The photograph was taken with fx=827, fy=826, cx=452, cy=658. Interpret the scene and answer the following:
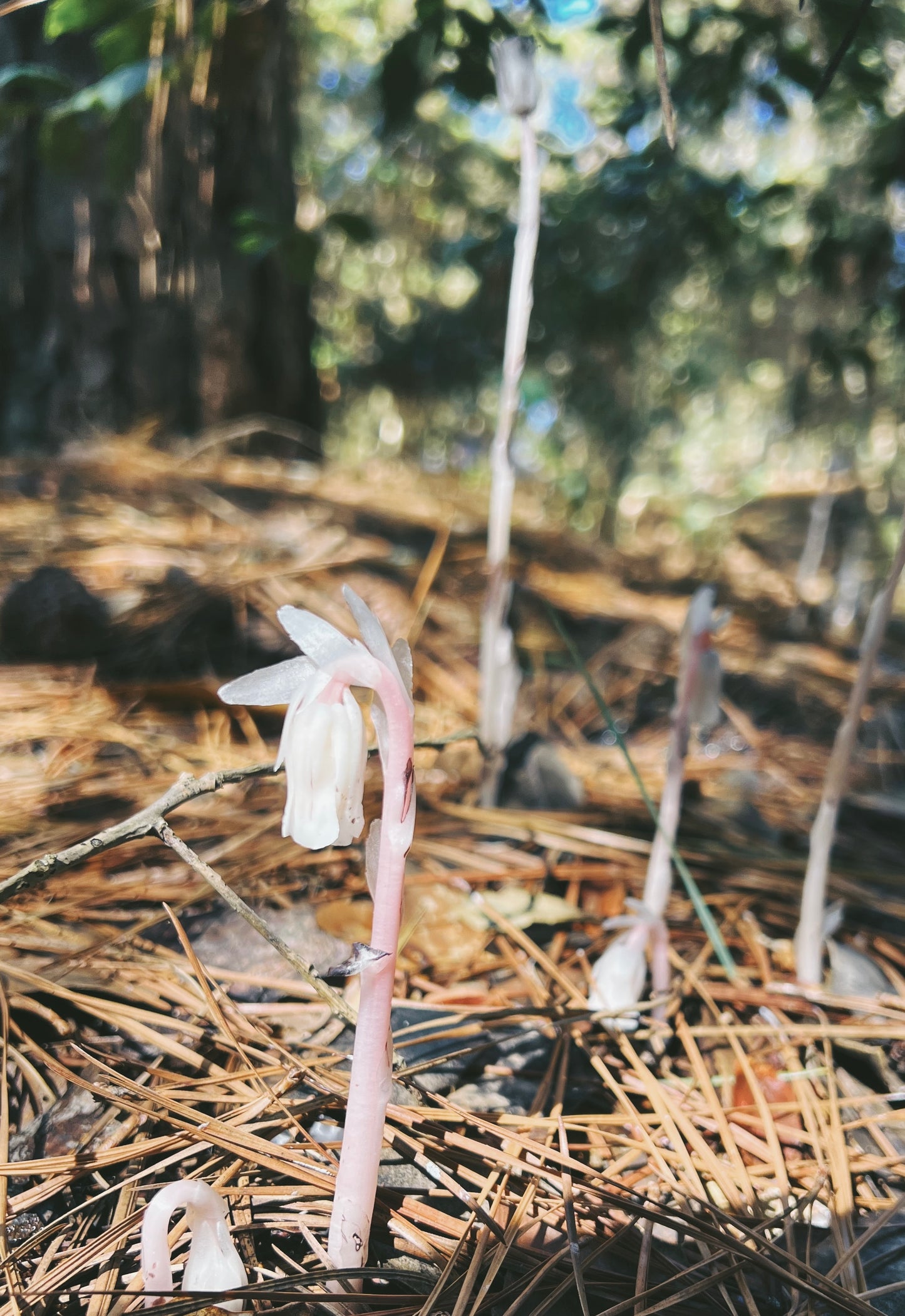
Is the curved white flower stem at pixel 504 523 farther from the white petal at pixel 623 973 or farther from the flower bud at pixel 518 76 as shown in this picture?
the white petal at pixel 623 973

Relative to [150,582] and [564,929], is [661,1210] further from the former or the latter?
[150,582]

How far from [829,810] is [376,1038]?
0.78m

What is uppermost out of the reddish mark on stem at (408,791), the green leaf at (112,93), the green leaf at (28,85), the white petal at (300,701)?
the green leaf at (28,85)

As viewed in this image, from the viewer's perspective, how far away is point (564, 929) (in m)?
1.32

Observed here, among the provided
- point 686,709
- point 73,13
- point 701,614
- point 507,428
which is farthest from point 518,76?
point 686,709

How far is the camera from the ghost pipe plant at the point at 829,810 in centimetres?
116

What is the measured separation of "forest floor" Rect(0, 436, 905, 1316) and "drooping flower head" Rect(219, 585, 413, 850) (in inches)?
6.7

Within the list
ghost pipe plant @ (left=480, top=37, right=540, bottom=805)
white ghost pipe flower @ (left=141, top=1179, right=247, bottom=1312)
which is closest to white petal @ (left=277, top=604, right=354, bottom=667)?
white ghost pipe flower @ (left=141, top=1179, right=247, bottom=1312)

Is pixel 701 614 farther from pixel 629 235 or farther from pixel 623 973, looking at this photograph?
pixel 629 235

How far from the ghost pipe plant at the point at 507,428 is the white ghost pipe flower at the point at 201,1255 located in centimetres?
92

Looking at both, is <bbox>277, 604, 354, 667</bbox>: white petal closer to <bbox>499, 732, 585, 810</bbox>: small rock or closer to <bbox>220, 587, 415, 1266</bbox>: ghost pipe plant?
<bbox>220, 587, 415, 1266</bbox>: ghost pipe plant

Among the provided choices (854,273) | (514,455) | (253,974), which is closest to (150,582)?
(514,455)

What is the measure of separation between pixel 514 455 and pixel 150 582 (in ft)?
3.32

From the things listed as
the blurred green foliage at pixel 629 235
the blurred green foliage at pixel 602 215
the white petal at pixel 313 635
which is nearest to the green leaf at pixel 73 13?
the blurred green foliage at pixel 602 215
